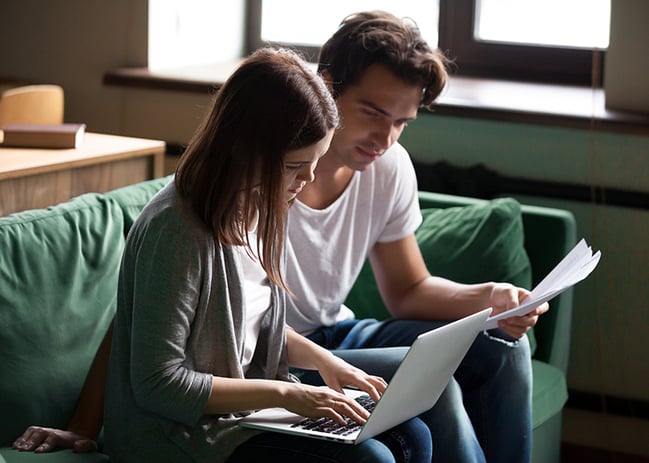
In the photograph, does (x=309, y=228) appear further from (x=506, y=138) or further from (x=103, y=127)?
(x=103, y=127)

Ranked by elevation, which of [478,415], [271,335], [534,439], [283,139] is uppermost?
[283,139]

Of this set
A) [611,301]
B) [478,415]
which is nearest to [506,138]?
[611,301]

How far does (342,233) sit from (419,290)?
0.19 metres

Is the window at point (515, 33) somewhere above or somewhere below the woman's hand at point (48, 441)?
above

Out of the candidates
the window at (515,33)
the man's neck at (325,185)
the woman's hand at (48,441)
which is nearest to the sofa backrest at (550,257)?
the man's neck at (325,185)

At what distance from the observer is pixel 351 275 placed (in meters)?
2.08

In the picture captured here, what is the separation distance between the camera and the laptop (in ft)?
4.76

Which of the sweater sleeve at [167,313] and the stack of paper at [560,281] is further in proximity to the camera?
the stack of paper at [560,281]

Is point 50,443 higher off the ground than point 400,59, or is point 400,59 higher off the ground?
point 400,59

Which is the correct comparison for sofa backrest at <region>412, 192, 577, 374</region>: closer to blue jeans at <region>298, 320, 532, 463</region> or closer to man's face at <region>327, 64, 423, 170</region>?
blue jeans at <region>298, 320, 532, 463</region>

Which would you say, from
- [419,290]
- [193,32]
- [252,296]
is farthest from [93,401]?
[193,32]

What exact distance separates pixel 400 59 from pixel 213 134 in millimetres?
547

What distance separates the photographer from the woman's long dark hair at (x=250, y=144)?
1487mm

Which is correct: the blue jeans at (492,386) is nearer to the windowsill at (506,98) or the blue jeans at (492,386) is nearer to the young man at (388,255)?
the young man at (388,255)
